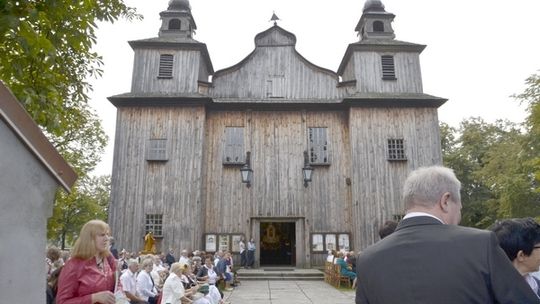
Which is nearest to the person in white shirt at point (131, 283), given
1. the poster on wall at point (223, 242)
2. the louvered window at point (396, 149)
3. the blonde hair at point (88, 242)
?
the blonde hair at point (88, 242)

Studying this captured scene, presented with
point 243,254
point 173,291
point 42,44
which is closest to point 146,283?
point 173,291

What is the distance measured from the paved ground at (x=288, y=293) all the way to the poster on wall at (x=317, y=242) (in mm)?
3054

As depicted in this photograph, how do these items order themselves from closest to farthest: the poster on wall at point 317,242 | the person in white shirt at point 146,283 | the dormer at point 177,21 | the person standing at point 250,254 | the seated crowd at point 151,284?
1. the seated crowd at point 151,284
2. the person in white shirt at point 146,283
3. the person standing at point 250,254
4. the poster on wall at point 317,242
5. the dormer at point 177,21

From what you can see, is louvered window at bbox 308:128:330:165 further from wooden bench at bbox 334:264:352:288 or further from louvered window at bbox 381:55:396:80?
wooden bench at bbox 334:264:352:288

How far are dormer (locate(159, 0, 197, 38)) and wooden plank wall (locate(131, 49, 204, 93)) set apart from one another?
169 cm

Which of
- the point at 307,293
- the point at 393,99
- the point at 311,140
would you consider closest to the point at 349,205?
the point at 311,140

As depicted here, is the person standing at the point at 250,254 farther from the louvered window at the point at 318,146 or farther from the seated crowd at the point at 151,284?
the seated crowd at the point at 151,284

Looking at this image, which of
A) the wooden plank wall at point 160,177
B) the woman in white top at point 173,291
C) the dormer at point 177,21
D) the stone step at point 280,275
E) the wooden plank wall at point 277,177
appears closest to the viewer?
the woman in white top at point 173,291

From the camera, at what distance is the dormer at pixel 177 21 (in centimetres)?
2311

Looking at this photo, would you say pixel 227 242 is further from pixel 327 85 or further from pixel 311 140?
pixel 327 85

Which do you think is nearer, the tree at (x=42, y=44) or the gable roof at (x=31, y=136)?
the gable roof at (x=31, y=136)

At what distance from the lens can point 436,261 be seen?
204cm

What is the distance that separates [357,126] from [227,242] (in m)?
8.98

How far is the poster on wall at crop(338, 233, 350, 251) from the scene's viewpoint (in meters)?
20.1
